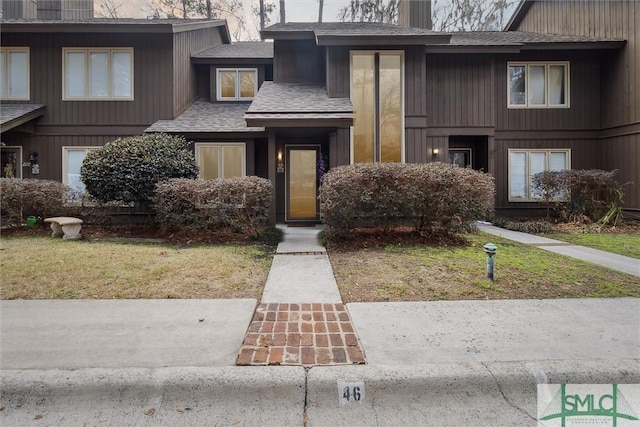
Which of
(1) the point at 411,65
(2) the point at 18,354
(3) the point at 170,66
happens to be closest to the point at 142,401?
(2) the point at 18,354

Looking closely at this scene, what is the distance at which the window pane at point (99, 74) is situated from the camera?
11.0 metres

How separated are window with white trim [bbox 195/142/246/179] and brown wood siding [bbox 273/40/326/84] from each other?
2.68m

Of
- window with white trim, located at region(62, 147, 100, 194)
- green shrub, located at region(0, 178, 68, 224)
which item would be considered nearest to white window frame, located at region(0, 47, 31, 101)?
window with white trim, located at region(62, 147, 100, 194)

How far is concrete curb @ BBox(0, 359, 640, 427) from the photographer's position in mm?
2256

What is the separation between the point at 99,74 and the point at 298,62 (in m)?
6.32

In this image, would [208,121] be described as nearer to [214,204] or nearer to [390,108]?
[214,204]

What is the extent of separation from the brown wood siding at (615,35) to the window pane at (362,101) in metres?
8.27

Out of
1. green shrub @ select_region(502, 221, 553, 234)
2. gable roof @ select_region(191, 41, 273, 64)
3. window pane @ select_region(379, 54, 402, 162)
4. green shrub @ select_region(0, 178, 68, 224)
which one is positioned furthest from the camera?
gable roof @ select_region(191, 41, 273, 64)

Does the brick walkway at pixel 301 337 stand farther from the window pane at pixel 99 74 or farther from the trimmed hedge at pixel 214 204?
the window pane at pixel 99 74

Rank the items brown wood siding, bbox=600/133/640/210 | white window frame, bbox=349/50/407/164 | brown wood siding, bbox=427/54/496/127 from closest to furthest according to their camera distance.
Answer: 1. white window frame, bbox=349/50/407/164
2. brown wood siding, bbox=600/133/640/210
3. brown wood siding, bbox=427/54/496/127

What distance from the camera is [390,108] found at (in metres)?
9.92

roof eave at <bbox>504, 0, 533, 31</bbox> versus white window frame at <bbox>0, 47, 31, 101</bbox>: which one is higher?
roof eave at <bbox>504, 0, 533, 31</bbox>

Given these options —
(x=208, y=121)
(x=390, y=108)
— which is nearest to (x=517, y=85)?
(x=390, y=108)

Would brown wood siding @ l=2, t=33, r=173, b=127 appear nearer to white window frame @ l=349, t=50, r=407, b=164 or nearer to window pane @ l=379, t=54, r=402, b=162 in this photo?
white window frame @ l=349, t=50, r=407, b=164
